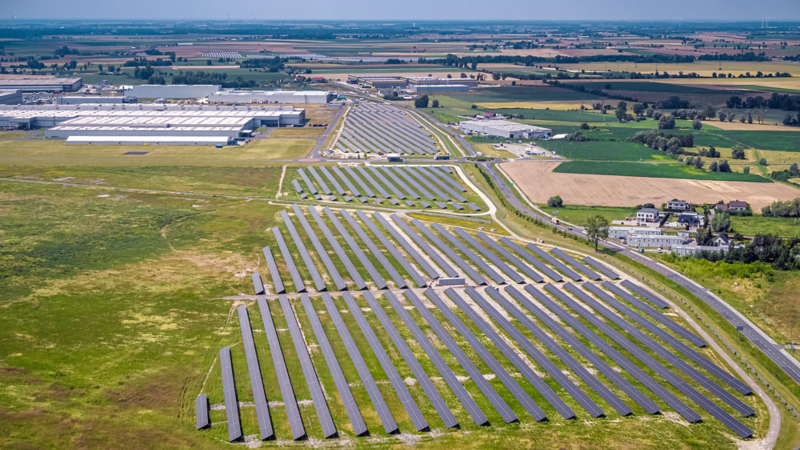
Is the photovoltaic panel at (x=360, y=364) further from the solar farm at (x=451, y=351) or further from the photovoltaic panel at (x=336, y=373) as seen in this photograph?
the photovoltaic panel at (x=336, y=373)

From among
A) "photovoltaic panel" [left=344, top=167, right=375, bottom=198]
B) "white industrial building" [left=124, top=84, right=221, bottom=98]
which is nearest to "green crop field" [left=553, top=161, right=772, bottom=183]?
"photovoltaic panel" [left=344, top=167, right=375, bottom=198]

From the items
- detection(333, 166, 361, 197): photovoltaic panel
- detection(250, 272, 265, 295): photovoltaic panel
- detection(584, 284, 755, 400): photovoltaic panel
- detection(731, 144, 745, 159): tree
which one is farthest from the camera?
detection(731, 144, 745, 159): tree

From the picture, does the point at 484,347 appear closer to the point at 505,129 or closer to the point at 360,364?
the point at 360,364

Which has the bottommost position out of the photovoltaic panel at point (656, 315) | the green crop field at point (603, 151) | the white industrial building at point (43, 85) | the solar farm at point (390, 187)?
the photovoltaic panel at point (656, 315)

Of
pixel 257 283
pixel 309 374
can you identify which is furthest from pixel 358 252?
pixel 309 374

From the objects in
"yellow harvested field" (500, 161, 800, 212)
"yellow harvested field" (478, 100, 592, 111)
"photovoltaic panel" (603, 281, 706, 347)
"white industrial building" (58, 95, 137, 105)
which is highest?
"yellow harvested field" (478, 100, 592, 111)

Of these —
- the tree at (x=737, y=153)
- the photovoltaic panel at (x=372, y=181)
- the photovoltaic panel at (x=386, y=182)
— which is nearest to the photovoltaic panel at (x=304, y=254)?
the photovoltaic panel at (x=372, y=181)

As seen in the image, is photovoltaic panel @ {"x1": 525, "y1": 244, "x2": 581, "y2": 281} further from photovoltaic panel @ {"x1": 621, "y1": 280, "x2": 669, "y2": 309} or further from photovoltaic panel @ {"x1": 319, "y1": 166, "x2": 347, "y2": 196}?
photovoltaic panel @ {"x1": 319, "y1": 166, "x2": 347, "y2": 196}
